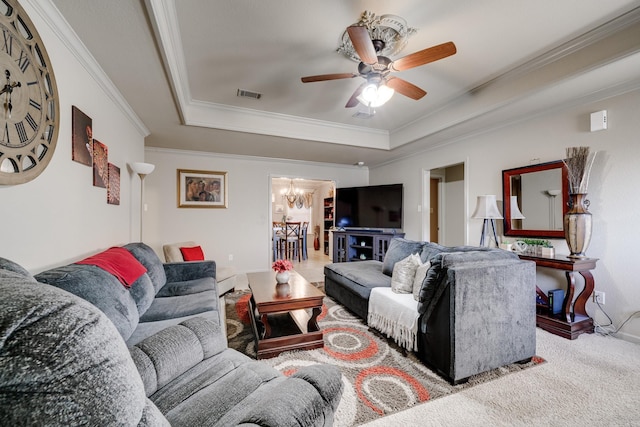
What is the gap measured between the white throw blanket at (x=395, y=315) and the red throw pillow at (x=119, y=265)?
1935 mm

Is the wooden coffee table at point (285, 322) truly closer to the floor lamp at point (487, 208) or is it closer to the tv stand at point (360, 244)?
the floor lamp at point (487, 208)

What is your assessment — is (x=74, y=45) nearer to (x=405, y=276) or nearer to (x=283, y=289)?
(x=283, y=289)

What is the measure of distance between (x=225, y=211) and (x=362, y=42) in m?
4.01

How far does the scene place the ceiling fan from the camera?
1844 millimetres

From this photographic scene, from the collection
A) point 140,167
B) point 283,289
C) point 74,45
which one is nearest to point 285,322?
point 283,289

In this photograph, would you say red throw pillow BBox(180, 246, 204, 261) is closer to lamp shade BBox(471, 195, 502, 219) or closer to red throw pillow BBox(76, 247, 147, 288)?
red throw pillow BBox(76, 247, 147, 288)

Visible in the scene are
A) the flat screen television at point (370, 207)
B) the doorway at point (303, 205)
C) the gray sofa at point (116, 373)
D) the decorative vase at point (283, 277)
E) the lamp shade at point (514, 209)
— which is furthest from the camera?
the doorway at point (303, 205)

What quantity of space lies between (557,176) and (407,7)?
7.87 feet

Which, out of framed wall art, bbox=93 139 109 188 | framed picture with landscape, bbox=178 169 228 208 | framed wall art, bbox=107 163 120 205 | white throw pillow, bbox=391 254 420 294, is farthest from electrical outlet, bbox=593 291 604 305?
framed picture with landscape, bbox=178 169 228 208

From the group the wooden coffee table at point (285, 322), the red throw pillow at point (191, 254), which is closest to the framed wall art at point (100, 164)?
the red throw pillow at point (191, 254)

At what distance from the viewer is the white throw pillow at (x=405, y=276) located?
235cm

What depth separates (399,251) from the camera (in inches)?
117

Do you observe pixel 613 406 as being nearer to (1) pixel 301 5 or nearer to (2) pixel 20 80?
(1) pixel 301 5

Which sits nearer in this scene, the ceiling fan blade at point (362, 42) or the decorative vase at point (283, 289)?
the ceiling fan blade at point (362, 42)
